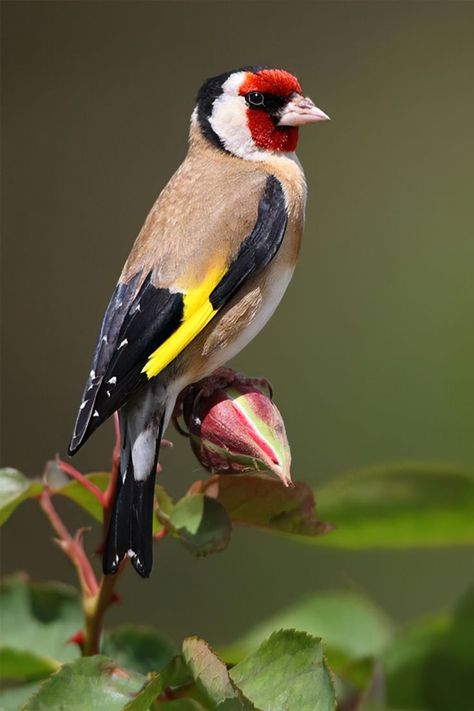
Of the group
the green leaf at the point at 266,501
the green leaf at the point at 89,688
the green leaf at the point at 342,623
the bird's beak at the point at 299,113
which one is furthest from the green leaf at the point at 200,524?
the bird's beak at the point at 299,113

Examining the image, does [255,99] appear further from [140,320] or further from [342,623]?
[342,623]

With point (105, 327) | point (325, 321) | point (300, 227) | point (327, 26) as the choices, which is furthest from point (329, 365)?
point (105, 327)

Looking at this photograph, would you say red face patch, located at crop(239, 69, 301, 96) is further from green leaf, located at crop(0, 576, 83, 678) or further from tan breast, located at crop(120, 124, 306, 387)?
green leaf, located at crop(0, 576, 83, 678)

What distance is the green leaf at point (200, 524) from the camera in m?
1.01

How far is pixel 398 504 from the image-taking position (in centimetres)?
122

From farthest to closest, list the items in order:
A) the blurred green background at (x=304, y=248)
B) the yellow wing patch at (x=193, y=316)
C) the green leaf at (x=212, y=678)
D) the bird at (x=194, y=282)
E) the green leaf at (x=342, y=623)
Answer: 1. the blurred green background at (x=304, y=248)
2. the green leaf at (x=342, y=623)
3. the yellow wing patch at (x=193, y=316)
4. the bird at (x=194, y=282)
5. the green leaf at (x=212, y=678)

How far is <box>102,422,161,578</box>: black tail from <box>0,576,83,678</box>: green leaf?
172 millimetres

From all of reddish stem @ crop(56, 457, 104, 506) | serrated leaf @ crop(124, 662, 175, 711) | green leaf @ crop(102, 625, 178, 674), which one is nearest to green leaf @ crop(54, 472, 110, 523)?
reddish stem @ crop(56, 457, 104, 506)

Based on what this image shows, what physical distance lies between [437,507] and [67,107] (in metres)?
3.66

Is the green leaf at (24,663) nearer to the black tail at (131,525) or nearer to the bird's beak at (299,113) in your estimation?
the black tail at (131,525)

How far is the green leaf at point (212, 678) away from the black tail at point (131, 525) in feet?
0.34

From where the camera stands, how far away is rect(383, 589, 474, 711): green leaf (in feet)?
4.19

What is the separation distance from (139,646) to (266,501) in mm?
222

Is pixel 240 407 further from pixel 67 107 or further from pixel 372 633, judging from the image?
pixel 67 107
